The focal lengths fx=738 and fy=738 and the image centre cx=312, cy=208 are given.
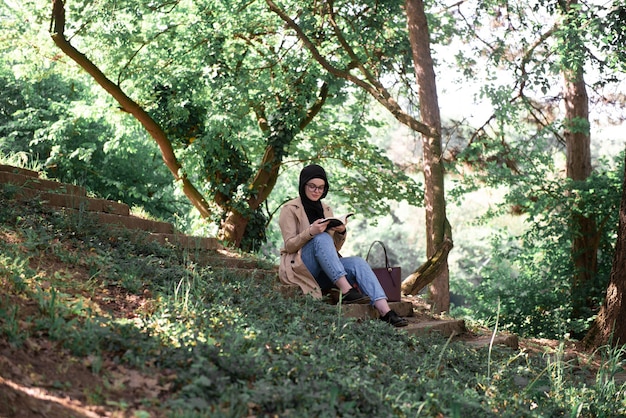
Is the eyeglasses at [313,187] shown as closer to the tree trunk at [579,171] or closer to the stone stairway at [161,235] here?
the stone stairway at [161,235]

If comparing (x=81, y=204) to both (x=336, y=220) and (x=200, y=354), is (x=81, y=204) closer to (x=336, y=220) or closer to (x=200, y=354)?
(x=336, y=220)

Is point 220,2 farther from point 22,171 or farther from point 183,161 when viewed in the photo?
point 22,171

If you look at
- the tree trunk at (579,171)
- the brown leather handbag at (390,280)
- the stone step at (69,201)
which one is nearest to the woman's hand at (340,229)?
the brown leather handbag at (390,280)

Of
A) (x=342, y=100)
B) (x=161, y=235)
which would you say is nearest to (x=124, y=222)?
(x=161, y=235)

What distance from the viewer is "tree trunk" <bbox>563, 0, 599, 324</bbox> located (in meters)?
11.3

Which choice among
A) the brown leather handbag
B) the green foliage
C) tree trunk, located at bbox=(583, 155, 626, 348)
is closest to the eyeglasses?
the brown leather handbag

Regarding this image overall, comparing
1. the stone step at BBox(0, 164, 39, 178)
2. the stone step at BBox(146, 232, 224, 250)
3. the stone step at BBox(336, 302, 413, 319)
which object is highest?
the stone step at BBox(0, 164, 39, 178)

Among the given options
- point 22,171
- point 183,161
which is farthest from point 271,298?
point 183,161

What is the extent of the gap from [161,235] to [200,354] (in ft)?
11.8

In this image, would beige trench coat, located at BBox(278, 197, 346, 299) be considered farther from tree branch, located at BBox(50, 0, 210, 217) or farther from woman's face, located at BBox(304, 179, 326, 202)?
tree branch, located at BBox(50, 0, 210, 217)

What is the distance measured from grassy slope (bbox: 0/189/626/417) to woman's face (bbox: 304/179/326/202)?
969mm

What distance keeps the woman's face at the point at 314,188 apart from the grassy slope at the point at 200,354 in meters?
0.97

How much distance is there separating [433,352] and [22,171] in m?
4.72

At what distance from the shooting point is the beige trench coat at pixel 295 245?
6.27 meters
